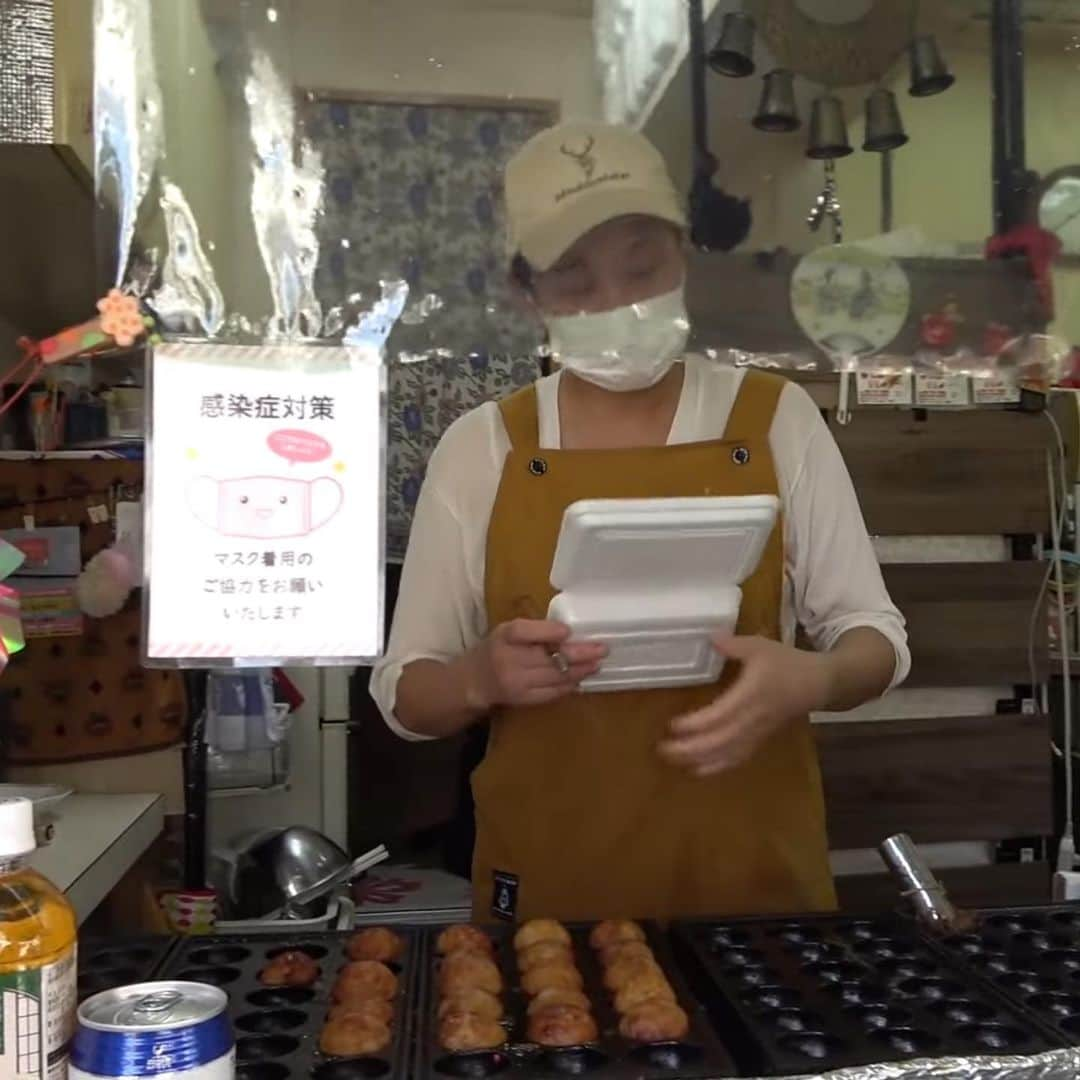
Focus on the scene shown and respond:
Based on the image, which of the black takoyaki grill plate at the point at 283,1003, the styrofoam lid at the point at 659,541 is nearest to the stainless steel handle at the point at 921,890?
the styrofoam lid at the point at 659,541

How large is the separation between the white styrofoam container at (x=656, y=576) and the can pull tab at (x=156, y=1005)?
1.35ft

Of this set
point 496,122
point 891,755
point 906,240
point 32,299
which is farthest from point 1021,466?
point 32,299

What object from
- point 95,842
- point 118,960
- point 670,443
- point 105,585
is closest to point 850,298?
point 670,443

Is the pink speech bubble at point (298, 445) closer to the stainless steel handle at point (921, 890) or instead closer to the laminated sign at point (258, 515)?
the laminated sign at point (258, 515)

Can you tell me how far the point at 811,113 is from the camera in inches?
46.3

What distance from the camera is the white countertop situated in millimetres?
1487

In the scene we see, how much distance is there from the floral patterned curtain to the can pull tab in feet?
1.49

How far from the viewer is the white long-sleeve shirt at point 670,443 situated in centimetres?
115

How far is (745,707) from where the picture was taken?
3.04 ft

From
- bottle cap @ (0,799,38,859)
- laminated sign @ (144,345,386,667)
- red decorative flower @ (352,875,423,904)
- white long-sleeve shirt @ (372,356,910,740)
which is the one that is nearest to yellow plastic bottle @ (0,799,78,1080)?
bottle cap @ (0,799,38,859)

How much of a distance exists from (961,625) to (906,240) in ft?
4.07

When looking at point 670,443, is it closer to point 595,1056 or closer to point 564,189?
point 564,189

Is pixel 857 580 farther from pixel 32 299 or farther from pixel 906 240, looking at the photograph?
pixel 32 299

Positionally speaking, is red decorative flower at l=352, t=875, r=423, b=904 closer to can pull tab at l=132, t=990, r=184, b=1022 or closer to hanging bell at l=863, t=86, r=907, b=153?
hanging bell at l=863, t=86, r=907, b=153
